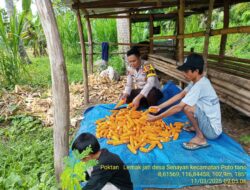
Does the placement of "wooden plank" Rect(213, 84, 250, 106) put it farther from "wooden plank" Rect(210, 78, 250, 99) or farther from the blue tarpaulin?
the blue tarpaulin

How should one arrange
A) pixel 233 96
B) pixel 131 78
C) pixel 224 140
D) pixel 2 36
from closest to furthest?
1. pixel 224 140
2. pixel 233 96
3. pixel 131 78
4. pixel 2 36

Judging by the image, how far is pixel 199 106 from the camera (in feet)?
9.41

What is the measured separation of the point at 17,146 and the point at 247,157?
299cm

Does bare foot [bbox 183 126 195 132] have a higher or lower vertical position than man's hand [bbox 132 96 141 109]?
lower

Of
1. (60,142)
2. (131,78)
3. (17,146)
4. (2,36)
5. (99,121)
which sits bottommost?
(17,146)

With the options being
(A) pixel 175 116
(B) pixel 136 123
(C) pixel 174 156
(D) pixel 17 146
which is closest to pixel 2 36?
(D) pixel 17 146

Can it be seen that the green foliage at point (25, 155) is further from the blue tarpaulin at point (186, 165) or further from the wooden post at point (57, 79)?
the blue tarpaulin at point (186, 165)

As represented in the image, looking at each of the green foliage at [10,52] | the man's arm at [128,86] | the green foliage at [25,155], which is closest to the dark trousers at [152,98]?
the man's arm at [128,86]

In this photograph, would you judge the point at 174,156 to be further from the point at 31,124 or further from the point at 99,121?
the point at 31,124

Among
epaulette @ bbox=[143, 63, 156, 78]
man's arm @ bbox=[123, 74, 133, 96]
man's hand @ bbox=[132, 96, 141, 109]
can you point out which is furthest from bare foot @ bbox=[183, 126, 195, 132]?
man's arm @ bbox=[123, 74, 133, 96]

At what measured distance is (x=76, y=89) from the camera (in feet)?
20.1

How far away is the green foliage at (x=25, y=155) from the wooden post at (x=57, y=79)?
309 millimetres

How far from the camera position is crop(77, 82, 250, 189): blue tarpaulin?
2451 mm

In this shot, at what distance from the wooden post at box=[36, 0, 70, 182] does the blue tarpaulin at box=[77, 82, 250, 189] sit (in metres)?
0.70
